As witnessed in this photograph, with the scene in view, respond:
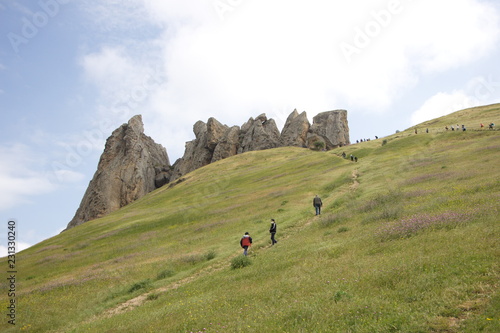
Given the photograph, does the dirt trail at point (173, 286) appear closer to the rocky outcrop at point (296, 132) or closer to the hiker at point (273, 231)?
the hiker at point (273, 231)

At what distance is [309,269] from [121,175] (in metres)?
121

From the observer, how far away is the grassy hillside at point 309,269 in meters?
10.2

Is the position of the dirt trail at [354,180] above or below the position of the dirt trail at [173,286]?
above

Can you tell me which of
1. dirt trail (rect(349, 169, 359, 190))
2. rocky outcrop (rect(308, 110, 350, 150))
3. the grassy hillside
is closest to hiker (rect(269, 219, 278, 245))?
the grassy hillside

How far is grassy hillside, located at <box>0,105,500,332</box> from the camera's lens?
1021 cm

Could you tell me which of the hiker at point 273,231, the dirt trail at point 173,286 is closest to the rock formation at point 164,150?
the dirt trail at point 173,286

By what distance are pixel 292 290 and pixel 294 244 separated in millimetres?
10397

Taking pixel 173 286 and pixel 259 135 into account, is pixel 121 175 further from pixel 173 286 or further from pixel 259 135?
pixel 173 286

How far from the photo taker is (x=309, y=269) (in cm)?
1650

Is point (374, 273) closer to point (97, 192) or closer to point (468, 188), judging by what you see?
point (468, 188)

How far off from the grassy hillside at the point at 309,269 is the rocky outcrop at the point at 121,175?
245 feet

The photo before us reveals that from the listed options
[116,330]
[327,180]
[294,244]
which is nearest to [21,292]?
[116,330]

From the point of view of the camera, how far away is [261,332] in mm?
10305

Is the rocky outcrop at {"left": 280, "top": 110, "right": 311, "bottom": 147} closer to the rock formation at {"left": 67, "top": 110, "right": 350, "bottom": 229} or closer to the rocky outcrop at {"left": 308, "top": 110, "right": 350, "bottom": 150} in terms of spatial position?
the rock formation at {"left": 67, "top": 110, "right": 350, "bottom": 229}
